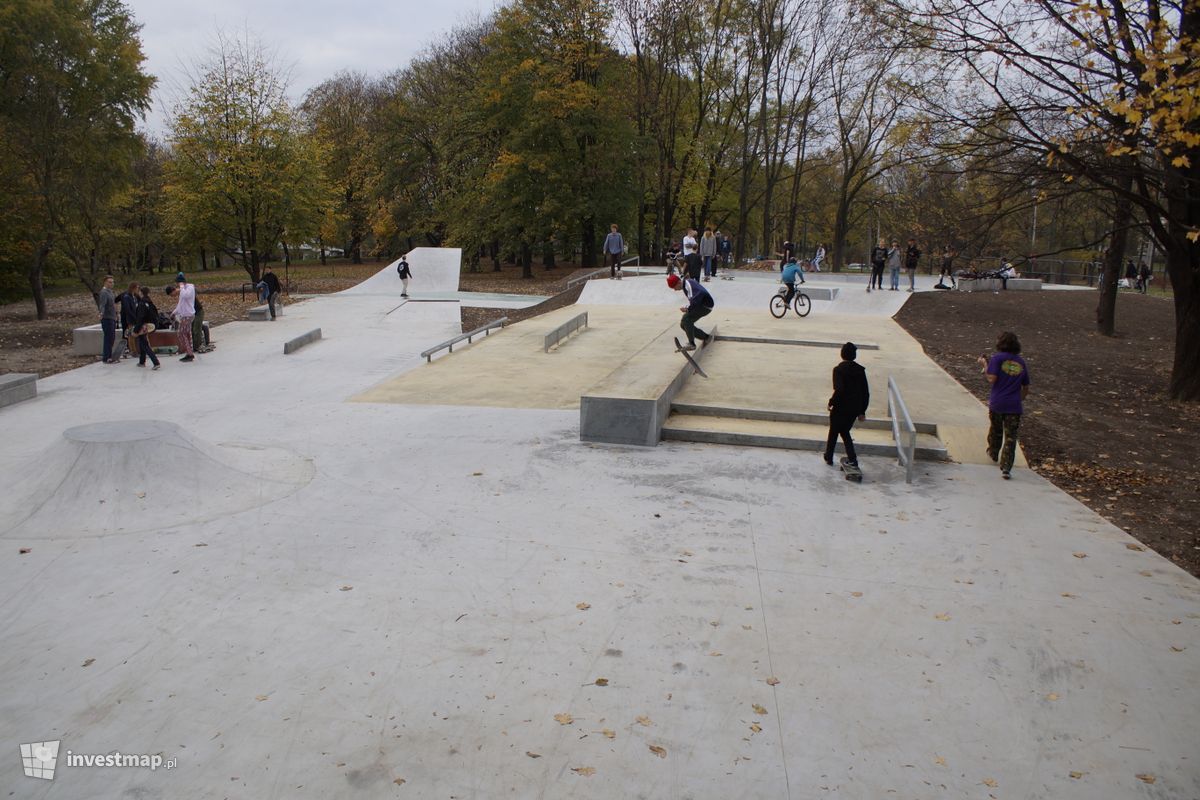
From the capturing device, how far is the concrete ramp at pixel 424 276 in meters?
30.9

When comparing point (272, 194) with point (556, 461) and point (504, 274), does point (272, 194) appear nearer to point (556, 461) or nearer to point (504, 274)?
point (504, 274)

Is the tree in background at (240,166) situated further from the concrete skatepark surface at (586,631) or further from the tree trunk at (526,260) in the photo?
the concrete skatepark surface at (586,631)

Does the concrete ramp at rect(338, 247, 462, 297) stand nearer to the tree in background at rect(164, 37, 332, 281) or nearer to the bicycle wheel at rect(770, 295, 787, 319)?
the tree in background at rect(164, 37, 332, 281)

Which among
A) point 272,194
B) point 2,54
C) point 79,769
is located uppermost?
point 2,54

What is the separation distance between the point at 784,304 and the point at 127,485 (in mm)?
17750

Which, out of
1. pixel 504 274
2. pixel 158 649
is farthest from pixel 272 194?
pixel 158 649

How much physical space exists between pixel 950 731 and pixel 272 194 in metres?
29.3

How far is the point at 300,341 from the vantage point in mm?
17359

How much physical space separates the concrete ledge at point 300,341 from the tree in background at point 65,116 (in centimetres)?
772

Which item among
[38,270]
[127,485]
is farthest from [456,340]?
[38,270]

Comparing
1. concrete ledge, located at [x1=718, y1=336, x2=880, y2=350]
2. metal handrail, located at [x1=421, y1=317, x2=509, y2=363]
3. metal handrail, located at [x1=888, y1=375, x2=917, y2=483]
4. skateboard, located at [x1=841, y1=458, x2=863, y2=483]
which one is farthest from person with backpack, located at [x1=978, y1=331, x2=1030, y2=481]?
metal handrail, located at [x1=421, y1=317, x2=509, y2=363]

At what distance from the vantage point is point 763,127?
38562mm

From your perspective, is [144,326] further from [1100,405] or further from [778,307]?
[1100,405]

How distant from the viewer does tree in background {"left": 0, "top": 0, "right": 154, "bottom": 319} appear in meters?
20.1
